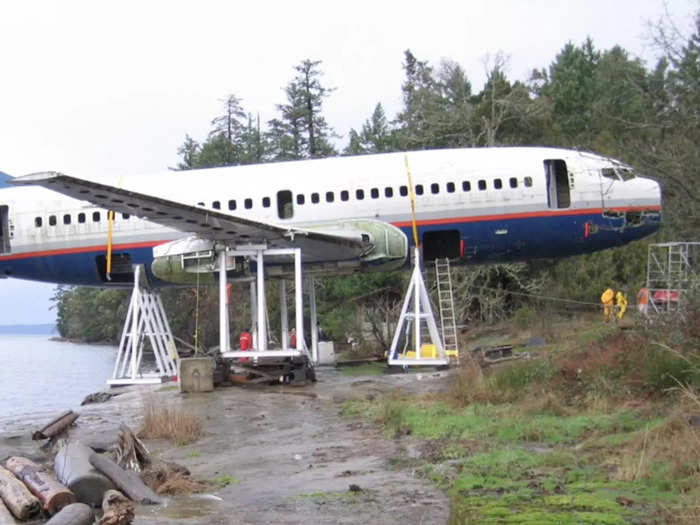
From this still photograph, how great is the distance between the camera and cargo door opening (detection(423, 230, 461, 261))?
2267cm

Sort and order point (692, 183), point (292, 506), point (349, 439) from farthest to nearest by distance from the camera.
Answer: point (692, 183)
point (349, 439)
point (292, 506)

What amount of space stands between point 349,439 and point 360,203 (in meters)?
10.9

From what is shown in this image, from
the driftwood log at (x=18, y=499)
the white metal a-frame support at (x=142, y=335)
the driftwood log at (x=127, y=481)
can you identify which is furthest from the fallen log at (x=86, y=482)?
the white metal a-frame support at (x=142, y=335)

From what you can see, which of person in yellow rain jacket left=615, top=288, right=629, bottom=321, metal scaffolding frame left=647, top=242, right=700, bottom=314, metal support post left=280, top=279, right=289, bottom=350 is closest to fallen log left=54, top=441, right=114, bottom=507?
metal scaffolding frame left=647, top=242, right=700, bottom=314

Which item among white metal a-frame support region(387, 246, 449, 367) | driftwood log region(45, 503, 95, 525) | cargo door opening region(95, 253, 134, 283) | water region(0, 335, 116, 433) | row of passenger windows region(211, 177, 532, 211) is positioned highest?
row of passenger windows region(211, 177, 532, 211)

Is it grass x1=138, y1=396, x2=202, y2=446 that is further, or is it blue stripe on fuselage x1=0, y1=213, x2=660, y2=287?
blue stripe on fuselage x1=0, y1=213, x2=660, y2=287

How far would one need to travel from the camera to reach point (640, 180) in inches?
869

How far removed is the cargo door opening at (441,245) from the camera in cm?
2267

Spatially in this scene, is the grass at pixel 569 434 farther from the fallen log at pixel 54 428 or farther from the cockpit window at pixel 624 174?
the cockpit window at pixel 624 174

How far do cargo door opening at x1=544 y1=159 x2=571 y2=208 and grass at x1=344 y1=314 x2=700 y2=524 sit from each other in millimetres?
5724

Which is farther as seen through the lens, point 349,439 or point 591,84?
point 591,84

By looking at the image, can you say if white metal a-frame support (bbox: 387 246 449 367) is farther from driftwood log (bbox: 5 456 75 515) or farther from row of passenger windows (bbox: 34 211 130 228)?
driftwood log (bbox: 5 456 75 515)

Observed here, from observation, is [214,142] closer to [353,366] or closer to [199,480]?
[353,366]

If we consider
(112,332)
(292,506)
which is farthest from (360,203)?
Answer: (112,332)
